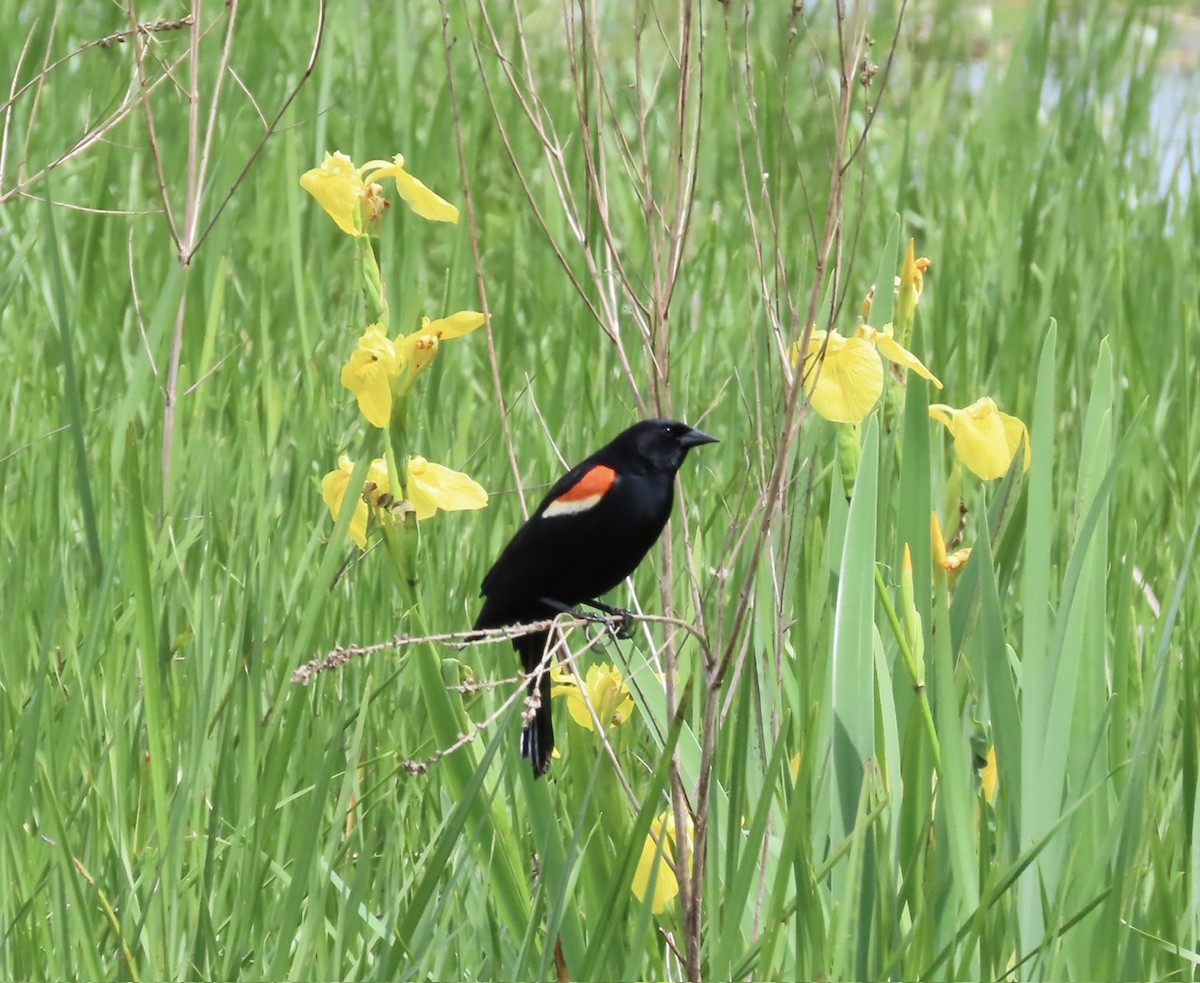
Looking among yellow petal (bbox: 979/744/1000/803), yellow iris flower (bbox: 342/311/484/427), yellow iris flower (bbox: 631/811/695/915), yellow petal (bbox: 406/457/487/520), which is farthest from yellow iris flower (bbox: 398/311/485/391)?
yellow petal (bbox: 979/744/1000/803)

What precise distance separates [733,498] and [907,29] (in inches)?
189

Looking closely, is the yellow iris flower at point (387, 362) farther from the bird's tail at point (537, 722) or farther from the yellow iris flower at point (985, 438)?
the yellow iris flower at point (985, 438)

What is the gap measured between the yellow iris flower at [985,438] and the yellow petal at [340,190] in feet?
2.45

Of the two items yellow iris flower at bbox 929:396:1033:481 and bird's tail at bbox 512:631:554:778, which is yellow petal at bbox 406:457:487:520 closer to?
bird's tail at bbox 512:631:554:778

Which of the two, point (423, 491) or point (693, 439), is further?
point (693, 439)

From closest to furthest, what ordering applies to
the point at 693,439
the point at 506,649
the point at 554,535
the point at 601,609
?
the point at 554,535 < the point at 693,439 < the point at 601,609 < the point at 506,649

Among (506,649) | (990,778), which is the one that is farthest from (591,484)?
(990,778)

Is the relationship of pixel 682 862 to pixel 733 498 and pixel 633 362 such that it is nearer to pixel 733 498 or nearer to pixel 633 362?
pixel 733 498

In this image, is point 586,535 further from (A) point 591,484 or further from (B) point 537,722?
(B) point 537,722

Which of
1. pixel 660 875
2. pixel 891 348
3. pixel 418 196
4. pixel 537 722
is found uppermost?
pixel 418 196

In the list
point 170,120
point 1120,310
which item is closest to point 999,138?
point 1120,310

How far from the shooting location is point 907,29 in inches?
284

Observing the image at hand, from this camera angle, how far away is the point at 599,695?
1.89m

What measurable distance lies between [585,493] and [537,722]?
288mm
